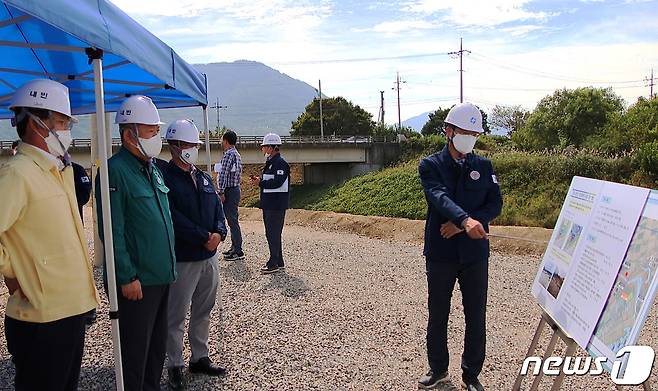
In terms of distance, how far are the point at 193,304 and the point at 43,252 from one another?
197 cm

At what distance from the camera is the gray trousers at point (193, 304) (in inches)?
163

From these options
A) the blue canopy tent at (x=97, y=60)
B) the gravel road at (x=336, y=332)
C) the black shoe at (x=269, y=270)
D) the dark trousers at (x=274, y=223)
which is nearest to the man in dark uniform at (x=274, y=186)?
the dark trousers at (x=274, y=223)

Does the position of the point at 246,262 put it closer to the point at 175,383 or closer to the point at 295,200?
the point at 175,383

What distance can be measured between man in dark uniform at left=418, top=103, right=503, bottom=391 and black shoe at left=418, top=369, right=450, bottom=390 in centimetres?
21

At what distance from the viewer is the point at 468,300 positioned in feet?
13.4

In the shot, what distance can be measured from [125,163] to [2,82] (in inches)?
113

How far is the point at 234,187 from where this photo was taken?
9.01 m

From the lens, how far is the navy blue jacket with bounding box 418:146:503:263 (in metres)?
3.98

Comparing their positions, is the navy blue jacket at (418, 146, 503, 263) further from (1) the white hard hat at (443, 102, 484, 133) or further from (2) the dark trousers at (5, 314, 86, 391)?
(2) the dark trousers at (5, 314, 86, 391)

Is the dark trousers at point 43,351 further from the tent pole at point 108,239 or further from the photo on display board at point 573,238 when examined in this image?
the photo on display board at point 573,238

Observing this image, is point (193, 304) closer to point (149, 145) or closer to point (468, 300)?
point (149, 145)

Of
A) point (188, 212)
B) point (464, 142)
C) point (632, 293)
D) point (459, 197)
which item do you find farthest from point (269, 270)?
point (632, 293)

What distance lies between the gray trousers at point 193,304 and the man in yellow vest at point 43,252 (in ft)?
4.14

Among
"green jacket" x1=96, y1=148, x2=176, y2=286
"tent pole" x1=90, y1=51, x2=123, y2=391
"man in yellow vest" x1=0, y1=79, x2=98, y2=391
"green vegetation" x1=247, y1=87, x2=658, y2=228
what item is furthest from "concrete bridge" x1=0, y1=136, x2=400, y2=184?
"man in yellow vest" x1=0, y1=79, x2=98, y2=391
